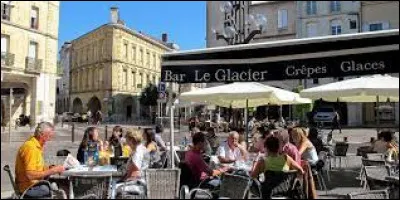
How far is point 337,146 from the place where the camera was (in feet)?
38.8

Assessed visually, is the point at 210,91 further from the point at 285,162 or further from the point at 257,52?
the point at 285,162

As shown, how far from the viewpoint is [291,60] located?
21.1 ft

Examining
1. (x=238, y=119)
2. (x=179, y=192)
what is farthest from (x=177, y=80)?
(x=238, y=119)

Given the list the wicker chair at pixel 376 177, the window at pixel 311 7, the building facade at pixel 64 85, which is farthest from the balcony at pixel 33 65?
the wicker chair at pixel 376 177

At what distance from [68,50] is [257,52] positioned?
234 ft

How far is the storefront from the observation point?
5.82m

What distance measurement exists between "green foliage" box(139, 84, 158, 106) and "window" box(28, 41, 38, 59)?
21.1m

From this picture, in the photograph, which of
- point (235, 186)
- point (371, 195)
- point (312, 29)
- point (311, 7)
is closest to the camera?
point (371, 195)

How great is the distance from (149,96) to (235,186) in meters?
54.6

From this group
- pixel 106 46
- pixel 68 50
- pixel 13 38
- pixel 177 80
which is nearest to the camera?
pixel 177 80

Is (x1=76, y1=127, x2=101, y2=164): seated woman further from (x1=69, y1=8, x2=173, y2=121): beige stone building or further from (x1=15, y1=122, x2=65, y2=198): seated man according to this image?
(x1=69, y1=8, x2=173, y2=121): beige stone building

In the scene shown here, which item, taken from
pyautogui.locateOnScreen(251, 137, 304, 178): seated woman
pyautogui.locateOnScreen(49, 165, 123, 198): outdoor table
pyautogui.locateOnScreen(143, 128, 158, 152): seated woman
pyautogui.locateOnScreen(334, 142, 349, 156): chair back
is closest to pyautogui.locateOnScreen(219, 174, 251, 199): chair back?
pyautogui.locateOnScreen(251, 137, 304, 178): seated woman

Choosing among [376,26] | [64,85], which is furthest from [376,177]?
[64,85]

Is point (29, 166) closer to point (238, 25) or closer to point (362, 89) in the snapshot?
point (362, 89)
